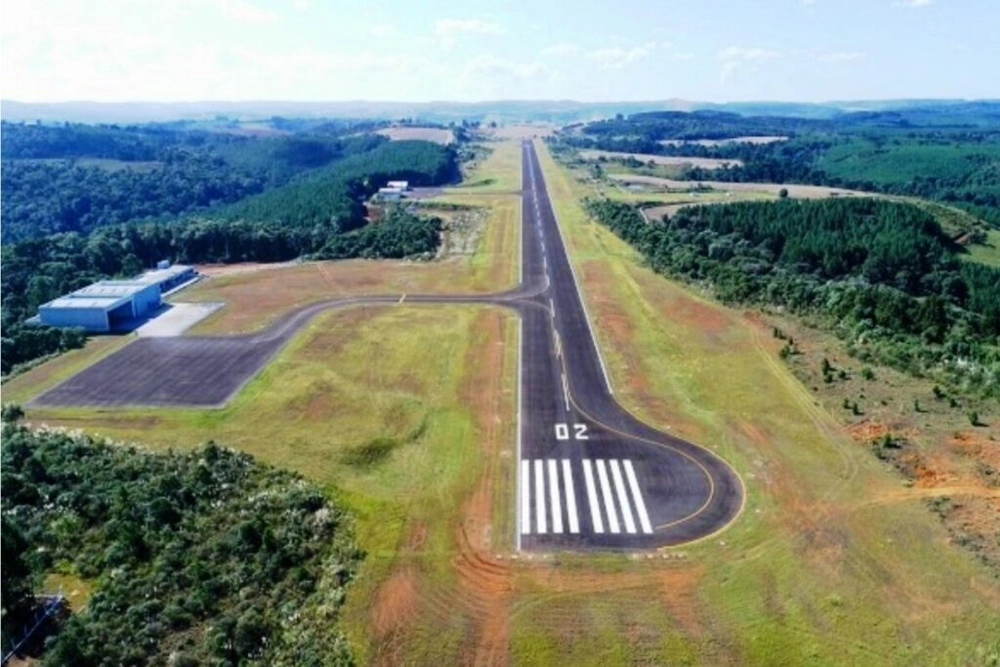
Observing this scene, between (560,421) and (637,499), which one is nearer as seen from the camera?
(637,499)

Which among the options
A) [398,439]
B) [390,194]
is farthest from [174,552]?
[390,194]

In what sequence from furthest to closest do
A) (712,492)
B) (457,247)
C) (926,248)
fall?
(457,247) < (926,248) < (712,492)

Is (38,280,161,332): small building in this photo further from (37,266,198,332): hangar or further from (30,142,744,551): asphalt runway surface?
(30,142,744,551): asphalt runway surface

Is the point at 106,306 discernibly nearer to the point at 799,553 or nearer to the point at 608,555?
the point at 608,555

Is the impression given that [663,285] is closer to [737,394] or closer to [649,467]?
[737,394]

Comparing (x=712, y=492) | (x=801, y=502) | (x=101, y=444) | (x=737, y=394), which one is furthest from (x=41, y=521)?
A: (x=737, y=394)

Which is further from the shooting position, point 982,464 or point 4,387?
point 4,387

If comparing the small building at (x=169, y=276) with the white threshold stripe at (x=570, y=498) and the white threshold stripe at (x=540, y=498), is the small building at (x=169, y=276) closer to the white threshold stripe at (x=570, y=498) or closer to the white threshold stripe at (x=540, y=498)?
the white threshold stripe at (x=540, y=498)
